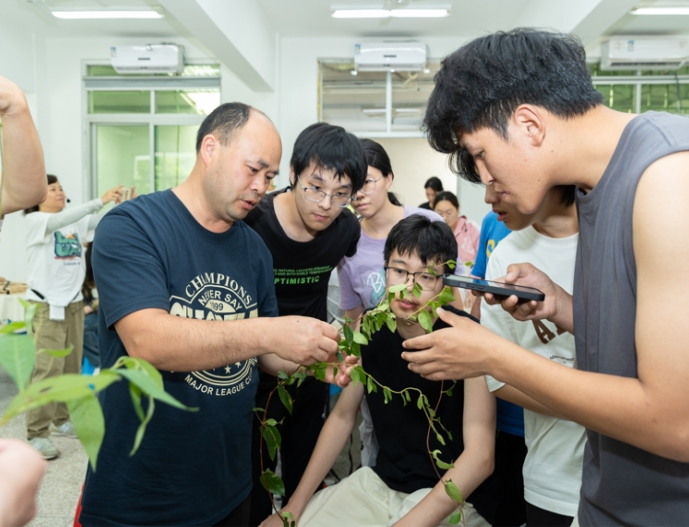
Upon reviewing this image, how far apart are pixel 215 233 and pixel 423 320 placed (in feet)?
1.97

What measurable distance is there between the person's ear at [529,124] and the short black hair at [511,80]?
0.01 m

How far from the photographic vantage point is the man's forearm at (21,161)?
115 centimetres

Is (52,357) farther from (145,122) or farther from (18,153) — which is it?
(145,122)

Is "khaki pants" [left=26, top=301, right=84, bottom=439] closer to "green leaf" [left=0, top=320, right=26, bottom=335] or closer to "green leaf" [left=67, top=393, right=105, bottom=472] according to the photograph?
"green leaf" [left=0, top=320, right=26, bottom=335]

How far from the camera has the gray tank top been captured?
2.76 ft

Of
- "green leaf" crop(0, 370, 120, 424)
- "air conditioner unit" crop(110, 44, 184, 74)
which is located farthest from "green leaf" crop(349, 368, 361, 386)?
"air conditioner unit" crop(110, 44, 184, 74)

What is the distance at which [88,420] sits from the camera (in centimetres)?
47

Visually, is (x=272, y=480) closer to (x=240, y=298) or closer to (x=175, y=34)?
(x=240, y=298)

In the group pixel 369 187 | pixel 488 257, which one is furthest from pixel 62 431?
pixel 488 257

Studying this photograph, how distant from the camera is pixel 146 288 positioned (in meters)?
1.21

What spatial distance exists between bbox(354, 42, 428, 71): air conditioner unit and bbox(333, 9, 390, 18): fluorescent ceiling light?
74 centimetres

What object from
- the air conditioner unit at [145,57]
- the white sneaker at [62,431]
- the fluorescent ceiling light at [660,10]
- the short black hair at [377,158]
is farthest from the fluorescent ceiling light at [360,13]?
the white sneaker at [62,431]

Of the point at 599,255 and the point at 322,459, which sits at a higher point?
the point at 599,255

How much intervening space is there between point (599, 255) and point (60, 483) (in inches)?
130
